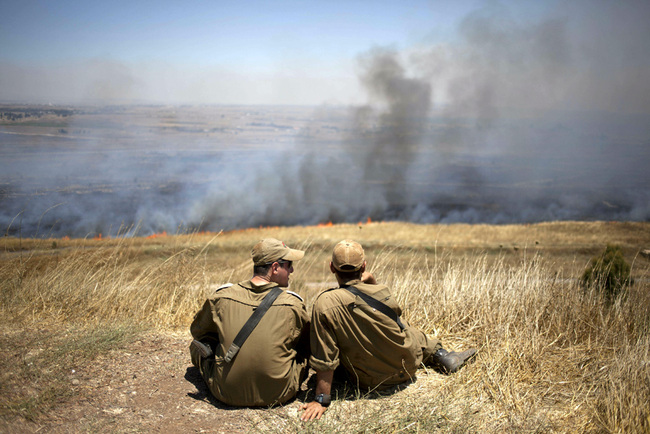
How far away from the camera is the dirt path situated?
9.82 ft

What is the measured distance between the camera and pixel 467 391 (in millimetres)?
3607

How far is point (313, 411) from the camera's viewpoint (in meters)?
3.20

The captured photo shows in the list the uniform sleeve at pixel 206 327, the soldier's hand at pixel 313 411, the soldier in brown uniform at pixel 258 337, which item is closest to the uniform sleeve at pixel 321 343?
the soldier in brown uniform at pixel 258 337

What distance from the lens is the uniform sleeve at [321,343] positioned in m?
3.28

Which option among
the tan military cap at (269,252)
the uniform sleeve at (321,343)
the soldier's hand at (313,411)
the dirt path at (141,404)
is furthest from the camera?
the tan military cap at (269,252)

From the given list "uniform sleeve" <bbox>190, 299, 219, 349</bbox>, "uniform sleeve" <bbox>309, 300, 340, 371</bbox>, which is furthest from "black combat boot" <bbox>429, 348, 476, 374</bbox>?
"uniform sleeve" <bbox>190, 299, 219, 349</bbox>

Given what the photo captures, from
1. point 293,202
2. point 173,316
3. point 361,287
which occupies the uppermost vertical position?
point 361,287

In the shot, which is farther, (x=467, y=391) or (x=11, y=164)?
(x=11, y=164)

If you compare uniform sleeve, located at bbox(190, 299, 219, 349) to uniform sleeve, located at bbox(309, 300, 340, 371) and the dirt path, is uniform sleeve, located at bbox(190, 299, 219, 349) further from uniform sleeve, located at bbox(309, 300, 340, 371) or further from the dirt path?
uniform sleeve, located at bbox(309, 300, 340, 371)

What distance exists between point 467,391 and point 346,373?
99cm

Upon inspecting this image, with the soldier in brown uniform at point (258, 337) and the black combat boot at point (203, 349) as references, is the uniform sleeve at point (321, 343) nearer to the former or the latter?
the soldier in brown uniform at point (258, 337)

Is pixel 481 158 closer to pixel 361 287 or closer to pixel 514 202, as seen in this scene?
pixel 514 202

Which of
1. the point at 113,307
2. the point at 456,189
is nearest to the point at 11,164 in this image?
the point at 113,307

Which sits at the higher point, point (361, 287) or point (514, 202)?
point (361, 287)
